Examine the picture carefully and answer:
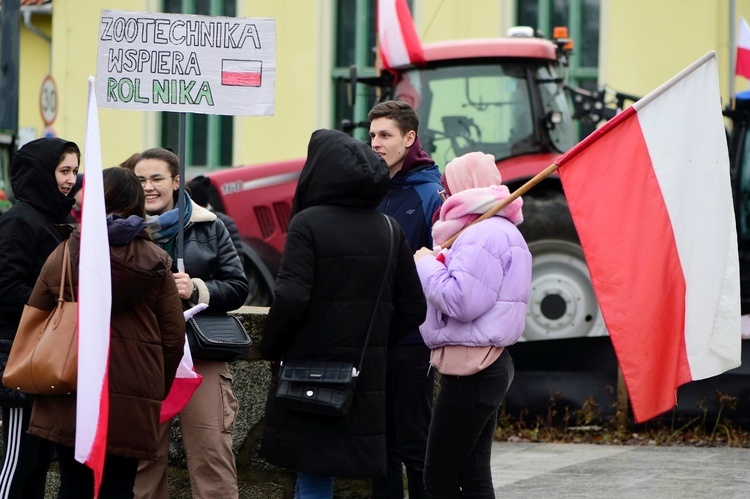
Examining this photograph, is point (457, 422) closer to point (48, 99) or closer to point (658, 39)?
point (658, 39)

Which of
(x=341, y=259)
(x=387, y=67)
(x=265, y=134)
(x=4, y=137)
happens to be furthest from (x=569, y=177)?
(x=265, y=134)

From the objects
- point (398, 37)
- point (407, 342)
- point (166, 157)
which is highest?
point (398, 37)

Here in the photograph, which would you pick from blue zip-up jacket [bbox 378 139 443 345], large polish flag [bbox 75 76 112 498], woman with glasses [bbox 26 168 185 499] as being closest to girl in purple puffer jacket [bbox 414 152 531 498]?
blue zip-up jacket [bbox 378 139 443 345]

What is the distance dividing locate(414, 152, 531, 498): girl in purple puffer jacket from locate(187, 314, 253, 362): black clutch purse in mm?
830

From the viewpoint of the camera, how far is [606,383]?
9875mm

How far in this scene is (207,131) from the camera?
2105cm

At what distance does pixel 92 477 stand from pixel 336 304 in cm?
105

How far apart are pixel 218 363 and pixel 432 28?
13.7 meters

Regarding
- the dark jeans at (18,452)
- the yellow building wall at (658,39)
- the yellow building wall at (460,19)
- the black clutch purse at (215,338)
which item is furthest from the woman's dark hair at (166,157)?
the yellow building wall at (460,19)

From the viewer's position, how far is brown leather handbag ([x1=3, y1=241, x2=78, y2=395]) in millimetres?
4977

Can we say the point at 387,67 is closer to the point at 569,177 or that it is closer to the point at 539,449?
the point at 539,449

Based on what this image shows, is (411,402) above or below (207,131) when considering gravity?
below

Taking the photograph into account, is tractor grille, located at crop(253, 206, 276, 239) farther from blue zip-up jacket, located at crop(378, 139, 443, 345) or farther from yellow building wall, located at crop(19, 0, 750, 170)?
yellow building wall, located at crop(19, 0, 750, 170)

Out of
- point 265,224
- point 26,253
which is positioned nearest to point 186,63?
point 26,253
